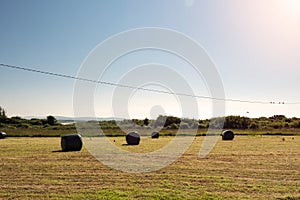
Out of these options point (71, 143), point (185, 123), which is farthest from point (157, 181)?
point (185, 123)

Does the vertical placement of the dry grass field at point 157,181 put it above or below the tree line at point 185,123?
below

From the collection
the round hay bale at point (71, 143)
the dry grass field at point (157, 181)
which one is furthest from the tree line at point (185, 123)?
the dry grass field at point (157, 181)

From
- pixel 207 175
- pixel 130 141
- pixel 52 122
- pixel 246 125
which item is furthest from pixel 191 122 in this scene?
pixel 207 175

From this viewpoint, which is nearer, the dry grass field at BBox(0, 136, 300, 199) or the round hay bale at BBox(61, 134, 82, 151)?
the dry grass field at BBox(0, 136, 300, 199)

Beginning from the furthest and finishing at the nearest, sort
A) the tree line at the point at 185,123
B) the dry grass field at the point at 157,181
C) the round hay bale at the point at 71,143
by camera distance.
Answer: the tree line at the point at 185,123
the round hay bale at the point at 71,143
the dry grass field at the point at 157,181

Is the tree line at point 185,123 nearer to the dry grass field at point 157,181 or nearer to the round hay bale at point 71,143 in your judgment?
the round hay bale at point 71,143

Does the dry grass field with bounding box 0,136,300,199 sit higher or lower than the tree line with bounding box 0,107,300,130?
lower

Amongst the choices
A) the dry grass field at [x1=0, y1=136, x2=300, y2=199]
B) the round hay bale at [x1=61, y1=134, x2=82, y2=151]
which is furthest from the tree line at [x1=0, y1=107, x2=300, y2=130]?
the dry grass field at [x1=0, y1=136, x2=300, y2=199]

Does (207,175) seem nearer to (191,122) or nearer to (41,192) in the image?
(41,192)

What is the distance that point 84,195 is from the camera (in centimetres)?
964

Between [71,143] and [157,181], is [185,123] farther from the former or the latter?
[157,181]

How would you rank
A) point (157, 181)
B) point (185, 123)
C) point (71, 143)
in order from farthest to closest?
point (185, 123) → point (71, 143) → point (157, 181)

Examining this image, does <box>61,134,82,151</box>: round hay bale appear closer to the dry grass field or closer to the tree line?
the dry grass field

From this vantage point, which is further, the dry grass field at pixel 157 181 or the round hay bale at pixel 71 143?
the round hay bale at pixel 71 143
